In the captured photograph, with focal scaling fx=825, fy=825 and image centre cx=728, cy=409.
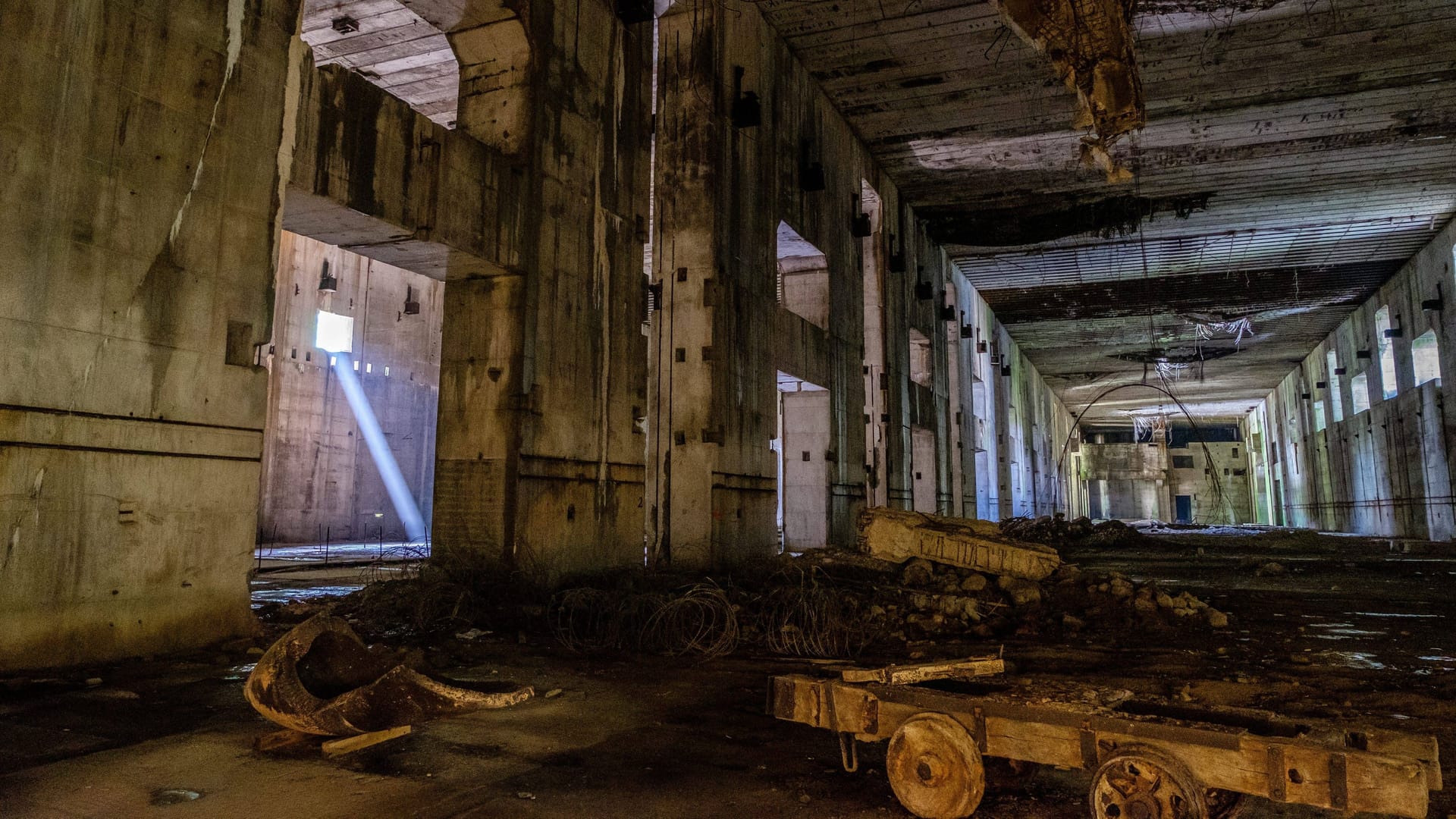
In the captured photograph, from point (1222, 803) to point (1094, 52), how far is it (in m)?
8.29

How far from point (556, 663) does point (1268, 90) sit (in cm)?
1505

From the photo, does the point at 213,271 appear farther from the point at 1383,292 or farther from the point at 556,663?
the point at 1383,292

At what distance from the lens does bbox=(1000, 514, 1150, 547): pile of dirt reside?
66.1ft

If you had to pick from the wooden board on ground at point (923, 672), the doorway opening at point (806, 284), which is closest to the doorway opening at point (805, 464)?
the doorway opening at point (806, 284)

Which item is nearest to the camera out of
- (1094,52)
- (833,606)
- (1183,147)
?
(833,606)

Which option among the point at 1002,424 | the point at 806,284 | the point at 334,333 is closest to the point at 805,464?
the point at 806,284

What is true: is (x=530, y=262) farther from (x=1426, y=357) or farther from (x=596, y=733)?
(x=1426, y=357)

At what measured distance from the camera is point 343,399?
19.6 metres

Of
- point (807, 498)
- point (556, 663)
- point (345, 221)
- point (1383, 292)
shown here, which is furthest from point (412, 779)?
point (1383, 292)

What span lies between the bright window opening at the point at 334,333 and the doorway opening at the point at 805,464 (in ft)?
38.5

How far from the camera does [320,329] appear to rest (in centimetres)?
1912

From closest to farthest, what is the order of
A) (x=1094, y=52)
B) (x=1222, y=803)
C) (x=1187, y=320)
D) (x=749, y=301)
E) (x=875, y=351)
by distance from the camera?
(x=1222, y=803) < (x=1094, y=52) < (x=749, y=301) < (x=875, y=351) < (x=1187, y=320)

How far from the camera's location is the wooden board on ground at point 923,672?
3.53m

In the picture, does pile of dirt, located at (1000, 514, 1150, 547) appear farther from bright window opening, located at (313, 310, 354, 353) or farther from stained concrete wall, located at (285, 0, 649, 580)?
bright window opening, located at (313, 310, 354, 353)
